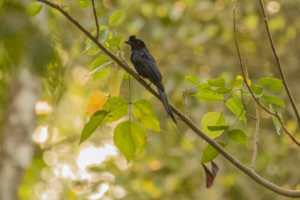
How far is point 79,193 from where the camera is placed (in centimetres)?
429

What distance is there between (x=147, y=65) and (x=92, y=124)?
112 cm

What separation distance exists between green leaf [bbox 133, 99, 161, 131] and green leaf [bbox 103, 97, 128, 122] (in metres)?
0.05

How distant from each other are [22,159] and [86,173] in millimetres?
907

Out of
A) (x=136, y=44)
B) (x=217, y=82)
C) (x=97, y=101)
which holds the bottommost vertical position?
(x=217, y=82)

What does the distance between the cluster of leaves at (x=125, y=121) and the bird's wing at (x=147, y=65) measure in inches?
31.0

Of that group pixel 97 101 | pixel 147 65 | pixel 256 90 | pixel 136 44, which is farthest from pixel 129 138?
pixel 136 44

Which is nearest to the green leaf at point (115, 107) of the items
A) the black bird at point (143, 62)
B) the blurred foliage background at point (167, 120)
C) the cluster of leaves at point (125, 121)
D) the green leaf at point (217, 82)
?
the cluster of leaves at point (125, 121)

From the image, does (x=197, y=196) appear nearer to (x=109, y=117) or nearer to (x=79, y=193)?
(x=79, y=193)

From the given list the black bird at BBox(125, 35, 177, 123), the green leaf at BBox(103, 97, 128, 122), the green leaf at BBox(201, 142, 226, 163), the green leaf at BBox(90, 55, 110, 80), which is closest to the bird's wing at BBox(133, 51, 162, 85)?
the black bird at BBox(125, 35, 177, 123)

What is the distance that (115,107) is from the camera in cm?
146

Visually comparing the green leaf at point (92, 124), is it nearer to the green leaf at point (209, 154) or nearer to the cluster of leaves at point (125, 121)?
the cluster of leaves at point (125, 121)

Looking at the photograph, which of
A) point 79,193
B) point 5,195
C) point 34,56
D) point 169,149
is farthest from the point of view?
point 169,149

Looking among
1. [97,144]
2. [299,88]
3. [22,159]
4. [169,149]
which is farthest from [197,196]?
[22,159]

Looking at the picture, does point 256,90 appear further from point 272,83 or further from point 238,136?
point 238,136
